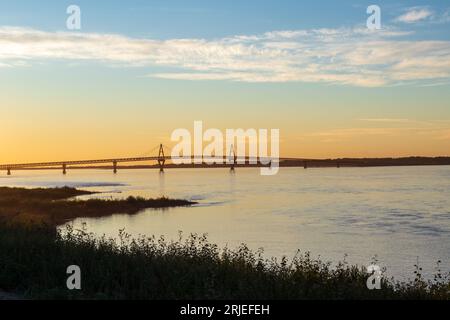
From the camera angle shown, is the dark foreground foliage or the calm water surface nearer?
the dark foreground foliage

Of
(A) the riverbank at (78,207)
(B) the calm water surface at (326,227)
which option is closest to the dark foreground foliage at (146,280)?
(B) the calm water surface at (326,227)

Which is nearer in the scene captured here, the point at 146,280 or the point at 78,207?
the point at 146,280

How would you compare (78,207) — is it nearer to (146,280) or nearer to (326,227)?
(326,227)

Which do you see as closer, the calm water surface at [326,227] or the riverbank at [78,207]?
the calm water surface at [326,227]

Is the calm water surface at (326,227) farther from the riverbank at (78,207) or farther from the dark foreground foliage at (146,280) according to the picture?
the dark foreground foliage at (146,280)

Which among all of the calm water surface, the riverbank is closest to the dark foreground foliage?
the calm water surface

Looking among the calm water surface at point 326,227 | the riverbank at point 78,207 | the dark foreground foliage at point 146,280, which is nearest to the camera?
the dark foreground foliage at point 146,280

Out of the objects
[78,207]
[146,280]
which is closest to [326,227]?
[78,207]

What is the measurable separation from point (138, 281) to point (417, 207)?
54.3 m

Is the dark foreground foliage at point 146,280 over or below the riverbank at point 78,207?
over

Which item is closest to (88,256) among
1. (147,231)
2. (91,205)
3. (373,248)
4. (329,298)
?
(329,298)

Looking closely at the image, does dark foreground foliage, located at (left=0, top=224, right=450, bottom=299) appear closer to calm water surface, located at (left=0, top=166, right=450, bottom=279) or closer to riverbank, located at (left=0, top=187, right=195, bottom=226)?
Result: calm water surface, located at (left=0, top=166, right=450, bottom=279)

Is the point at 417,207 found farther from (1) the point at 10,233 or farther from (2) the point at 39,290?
(2) the point at 39,290

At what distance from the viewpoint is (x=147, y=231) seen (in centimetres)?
4256
